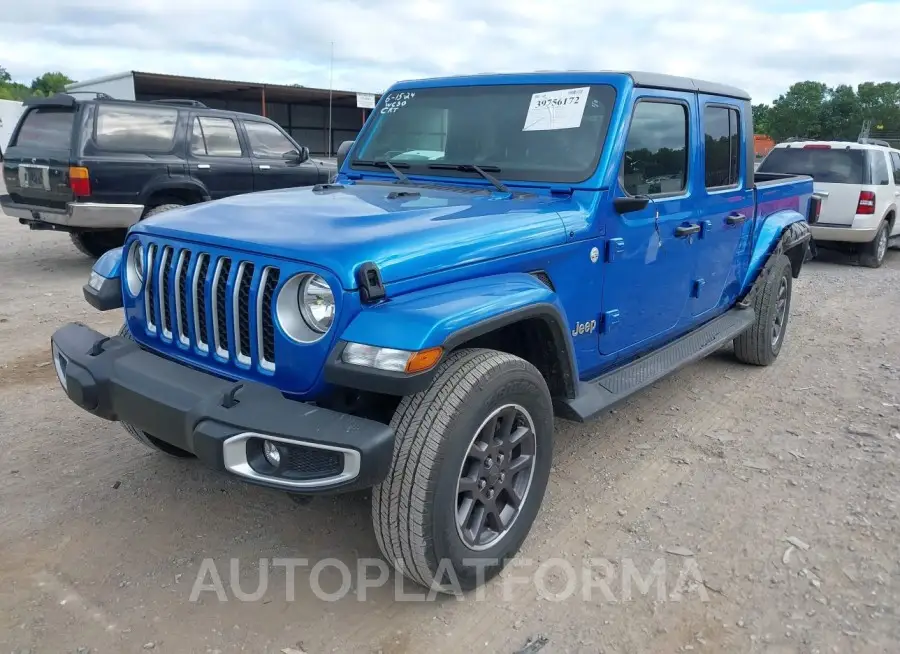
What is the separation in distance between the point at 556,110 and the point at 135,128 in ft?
20.1

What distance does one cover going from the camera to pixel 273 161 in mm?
9180

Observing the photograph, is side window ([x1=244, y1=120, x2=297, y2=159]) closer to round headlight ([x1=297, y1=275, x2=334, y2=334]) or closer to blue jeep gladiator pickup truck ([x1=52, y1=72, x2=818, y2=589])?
blue jeep gladiator pickup truck ([x1=52, y1=72, x2=818, y2=589])

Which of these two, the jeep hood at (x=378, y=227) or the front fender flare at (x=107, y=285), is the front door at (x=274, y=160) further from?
the jeep hood at (x=378, y=227)

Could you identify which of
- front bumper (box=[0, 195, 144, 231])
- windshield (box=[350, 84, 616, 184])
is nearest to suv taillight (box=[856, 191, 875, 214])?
windshield (box=[350, 84, 616, 184])

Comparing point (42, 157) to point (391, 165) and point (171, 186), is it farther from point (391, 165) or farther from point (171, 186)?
point (391, 165)

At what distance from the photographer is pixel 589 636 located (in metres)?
2.50

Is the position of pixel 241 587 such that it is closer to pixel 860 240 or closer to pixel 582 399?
pixel 582 399

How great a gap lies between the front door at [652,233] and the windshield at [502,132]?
0.22 m

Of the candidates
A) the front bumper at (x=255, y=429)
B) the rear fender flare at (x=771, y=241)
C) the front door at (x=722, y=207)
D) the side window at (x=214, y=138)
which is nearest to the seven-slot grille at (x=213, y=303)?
the front bumper at (x=255, y=429)

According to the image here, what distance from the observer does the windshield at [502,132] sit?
339cm

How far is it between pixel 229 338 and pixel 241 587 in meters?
0.97

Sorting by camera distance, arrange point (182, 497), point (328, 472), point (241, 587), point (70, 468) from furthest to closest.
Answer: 1. point (70, 468)
2. point (182, 497)
3. point (241, 587)
4. point (328, 472)

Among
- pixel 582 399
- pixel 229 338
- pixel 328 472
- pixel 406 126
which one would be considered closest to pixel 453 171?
pixel 406 126

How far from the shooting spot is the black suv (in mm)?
7504
